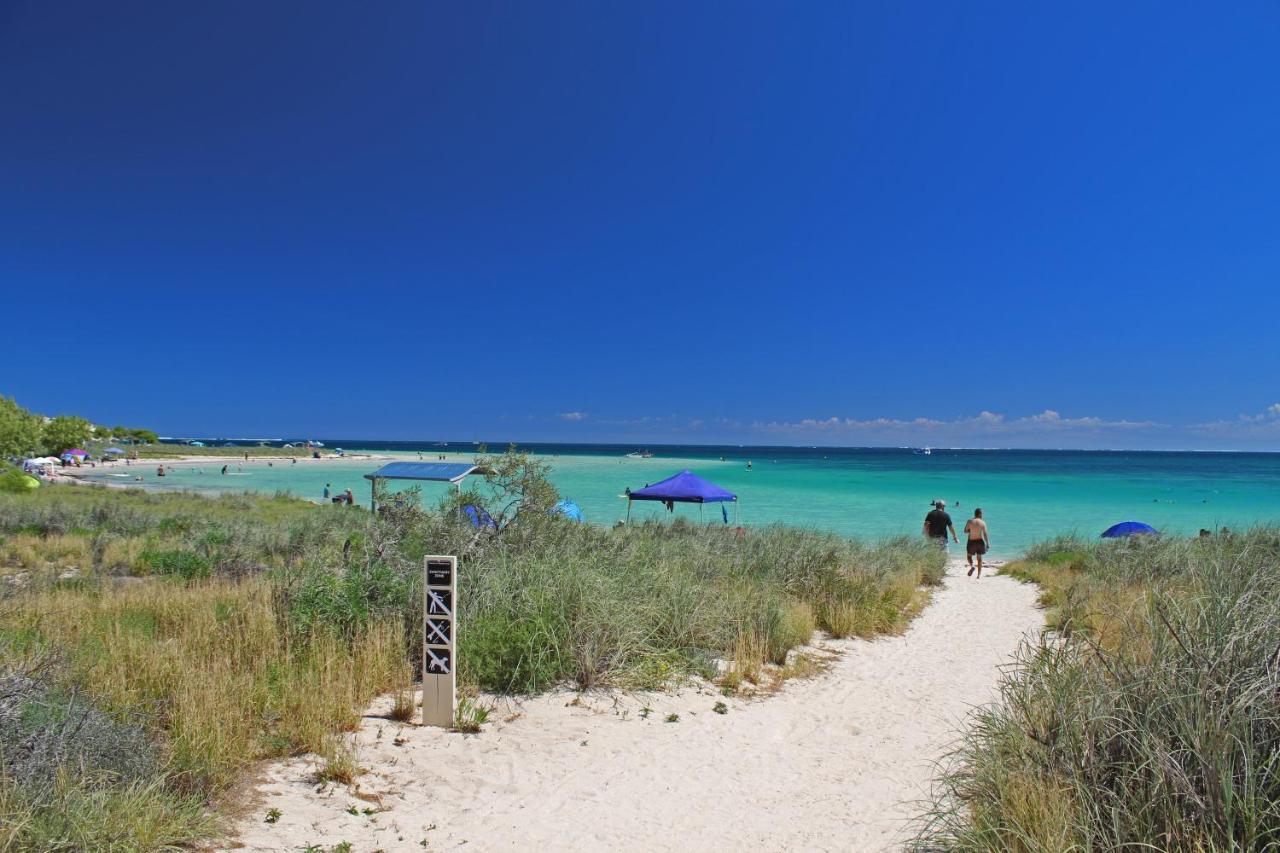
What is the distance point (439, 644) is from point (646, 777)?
183 cm

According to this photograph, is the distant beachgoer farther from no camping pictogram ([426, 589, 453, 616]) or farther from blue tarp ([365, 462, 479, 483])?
no camping pictogram ([426, 589, 453, 616])

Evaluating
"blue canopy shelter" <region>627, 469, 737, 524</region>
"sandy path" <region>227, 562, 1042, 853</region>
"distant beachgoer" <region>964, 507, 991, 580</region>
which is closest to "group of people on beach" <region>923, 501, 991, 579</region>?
"distant beachgoer" <region>964, 507, 991, 580</region>

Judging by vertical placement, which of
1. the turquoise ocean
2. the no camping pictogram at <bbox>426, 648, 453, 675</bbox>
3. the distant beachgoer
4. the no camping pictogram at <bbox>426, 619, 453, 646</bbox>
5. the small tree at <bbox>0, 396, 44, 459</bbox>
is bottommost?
the turquoise ocean

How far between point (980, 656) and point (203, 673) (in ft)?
26.7

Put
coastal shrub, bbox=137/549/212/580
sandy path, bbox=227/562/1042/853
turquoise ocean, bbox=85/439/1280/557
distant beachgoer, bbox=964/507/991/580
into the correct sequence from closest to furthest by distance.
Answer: sandy path, bbox=227/562/1042/853 → coastal shrub, bbox=137/549/212/580 → distant beachgoer, bbox=964/507/991/580 → turquoise ocean, bbox=85/439/1280/557

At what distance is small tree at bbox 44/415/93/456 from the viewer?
64.2 metres

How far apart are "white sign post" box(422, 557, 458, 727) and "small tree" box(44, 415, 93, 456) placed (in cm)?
7733

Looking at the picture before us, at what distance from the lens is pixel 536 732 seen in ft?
17.4

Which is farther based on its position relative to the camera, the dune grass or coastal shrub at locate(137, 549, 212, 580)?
coastal shrub at locate(137, 549, 212, 580)

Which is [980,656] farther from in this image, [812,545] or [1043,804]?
[1043,804]

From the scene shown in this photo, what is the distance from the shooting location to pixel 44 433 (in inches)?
2438

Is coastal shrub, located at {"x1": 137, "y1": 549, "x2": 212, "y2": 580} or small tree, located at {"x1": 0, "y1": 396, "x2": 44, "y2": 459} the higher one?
small tree, located at {"x1": 0, "y1": 396, "x2": 44, "y2": 459}

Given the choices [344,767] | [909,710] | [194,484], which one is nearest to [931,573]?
[909,710]

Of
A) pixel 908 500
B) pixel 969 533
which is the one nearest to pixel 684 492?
pixel 969 533
